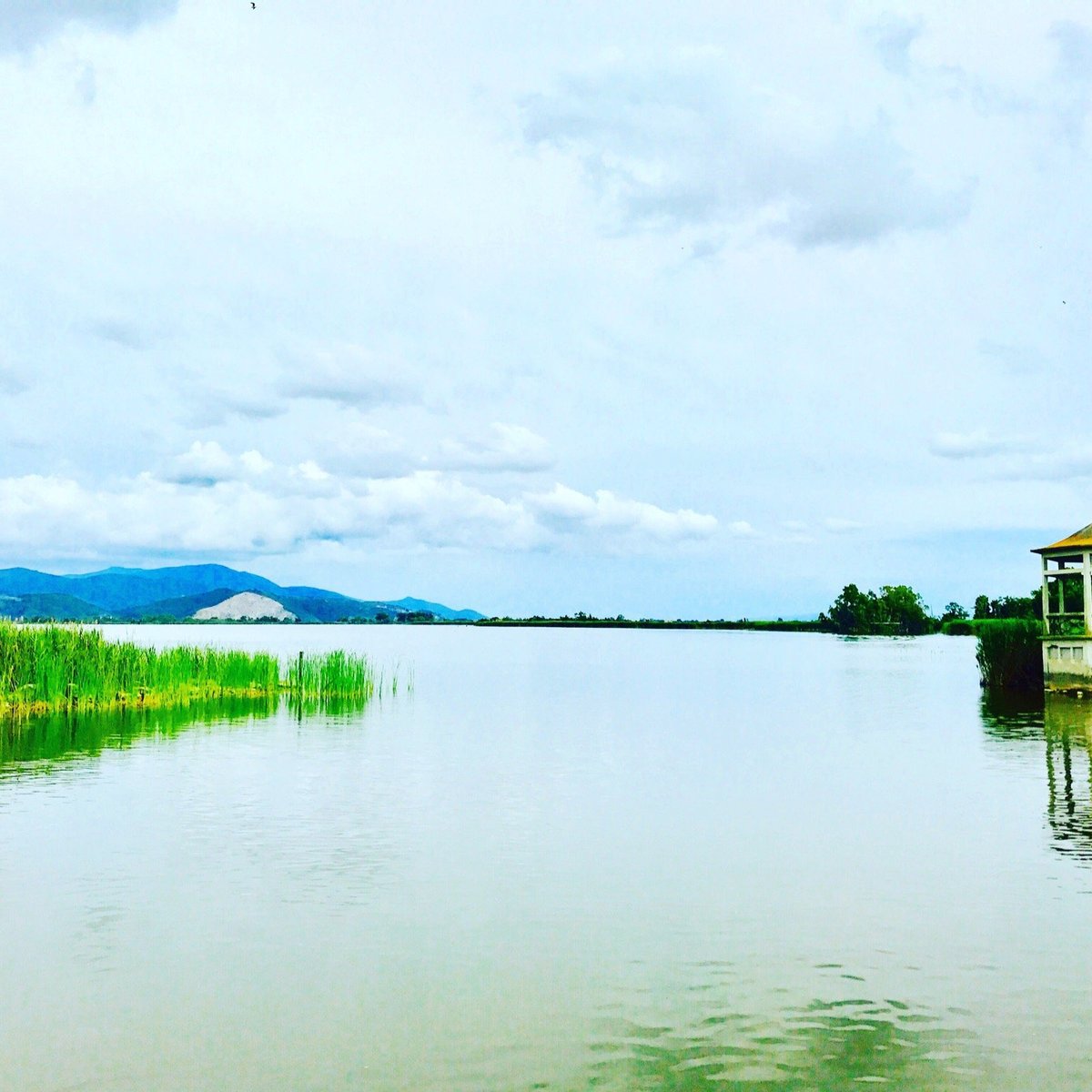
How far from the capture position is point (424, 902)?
11.7 m

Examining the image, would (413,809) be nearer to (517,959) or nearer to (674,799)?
(674,799)

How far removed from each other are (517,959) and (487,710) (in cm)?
2636

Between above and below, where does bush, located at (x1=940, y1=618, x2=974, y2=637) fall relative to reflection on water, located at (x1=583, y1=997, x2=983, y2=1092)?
above

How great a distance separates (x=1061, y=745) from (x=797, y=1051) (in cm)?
2026

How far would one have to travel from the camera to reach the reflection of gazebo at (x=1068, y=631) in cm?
3400

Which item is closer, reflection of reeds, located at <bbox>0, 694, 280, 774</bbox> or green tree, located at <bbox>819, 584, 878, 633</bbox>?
reflection of reeds, located at <bbox>0, 694, 280, 774</bbox>

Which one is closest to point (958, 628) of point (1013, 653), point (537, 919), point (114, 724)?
point (1013, 653)

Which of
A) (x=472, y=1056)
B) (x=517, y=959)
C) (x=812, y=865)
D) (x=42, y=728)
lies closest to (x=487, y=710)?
(x=42, y=728)

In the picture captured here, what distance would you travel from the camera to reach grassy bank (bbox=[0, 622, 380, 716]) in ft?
92.4

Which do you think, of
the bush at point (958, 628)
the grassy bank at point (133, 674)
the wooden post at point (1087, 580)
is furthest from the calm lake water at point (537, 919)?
the bush at point (958, 628)

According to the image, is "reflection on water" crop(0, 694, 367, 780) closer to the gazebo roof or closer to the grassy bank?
the grassy bank

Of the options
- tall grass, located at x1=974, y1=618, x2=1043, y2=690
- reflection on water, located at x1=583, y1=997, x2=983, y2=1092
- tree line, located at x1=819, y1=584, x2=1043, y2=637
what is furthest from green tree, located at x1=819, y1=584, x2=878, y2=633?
reflection on water, located at x1=583, y1=997, x2=983, y2=1092

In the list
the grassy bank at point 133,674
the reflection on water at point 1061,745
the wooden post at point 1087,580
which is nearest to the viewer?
the reflection on water at point 1061,745

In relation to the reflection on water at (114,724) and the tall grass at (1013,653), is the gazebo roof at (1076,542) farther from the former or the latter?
the reflection on water at (114,724)
